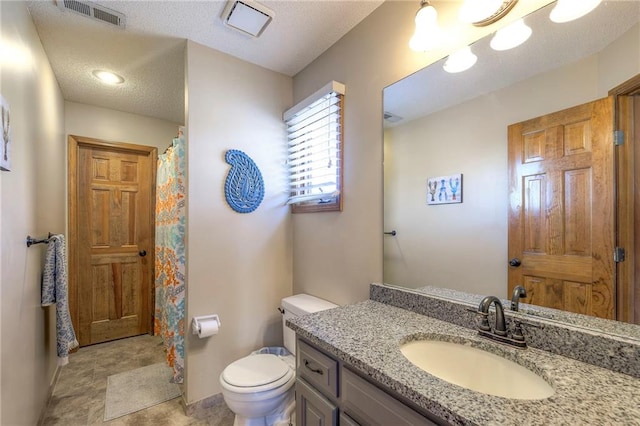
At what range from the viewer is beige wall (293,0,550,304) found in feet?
→ 4.86

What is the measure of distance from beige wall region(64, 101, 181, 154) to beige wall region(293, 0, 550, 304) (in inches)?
86.8

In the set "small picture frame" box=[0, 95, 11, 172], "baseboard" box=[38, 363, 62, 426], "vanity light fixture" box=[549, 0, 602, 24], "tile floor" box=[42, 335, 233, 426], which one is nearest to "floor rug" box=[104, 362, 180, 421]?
"tile floor" box=[42, 335, 233, 426]

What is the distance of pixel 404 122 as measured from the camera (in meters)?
1.49

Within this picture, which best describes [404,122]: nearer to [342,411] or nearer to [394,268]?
[394,268]

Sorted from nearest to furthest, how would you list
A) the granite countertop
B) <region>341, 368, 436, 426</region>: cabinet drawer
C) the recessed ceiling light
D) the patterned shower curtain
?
1. the granite countertop
2. <region>341, 368, 436, 426</region>: cabinet drawer
3. the patterned shower curtain
4. the recessed ceiling light

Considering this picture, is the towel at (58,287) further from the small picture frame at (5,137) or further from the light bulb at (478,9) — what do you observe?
the light bulb at (478,9)

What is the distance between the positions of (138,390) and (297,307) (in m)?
1.44

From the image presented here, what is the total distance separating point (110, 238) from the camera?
3.04m

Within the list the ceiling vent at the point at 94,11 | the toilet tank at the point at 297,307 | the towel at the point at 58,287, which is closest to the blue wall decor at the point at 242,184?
the toilet tank at the point at 297,307

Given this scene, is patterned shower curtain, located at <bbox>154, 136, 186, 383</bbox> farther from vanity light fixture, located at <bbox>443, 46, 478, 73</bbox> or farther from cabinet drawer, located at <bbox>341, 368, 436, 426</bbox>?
vanity light fixture, located at <bbox>443, 46, 478, 73</bbox>

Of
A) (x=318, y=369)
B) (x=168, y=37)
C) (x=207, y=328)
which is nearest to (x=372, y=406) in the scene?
(x=318, y=369)

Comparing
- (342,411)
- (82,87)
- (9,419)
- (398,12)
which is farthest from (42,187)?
(398,12)

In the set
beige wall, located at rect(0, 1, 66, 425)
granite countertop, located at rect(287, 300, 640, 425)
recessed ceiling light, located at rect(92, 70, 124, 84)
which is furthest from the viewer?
recessed ceiling light, located at rect(92, 70, 124, 84)

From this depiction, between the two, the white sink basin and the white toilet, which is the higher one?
the white sink basin
